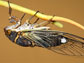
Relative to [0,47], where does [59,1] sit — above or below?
above

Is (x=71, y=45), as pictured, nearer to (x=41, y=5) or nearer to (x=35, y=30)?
(x=35, y=30)

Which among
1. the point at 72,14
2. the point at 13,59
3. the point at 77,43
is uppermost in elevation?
the point at 72,14

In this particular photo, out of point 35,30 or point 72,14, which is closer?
point 35,30

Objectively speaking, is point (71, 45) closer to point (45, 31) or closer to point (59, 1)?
point (45, 31)

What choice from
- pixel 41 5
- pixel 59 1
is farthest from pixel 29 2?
pixel 59 1
